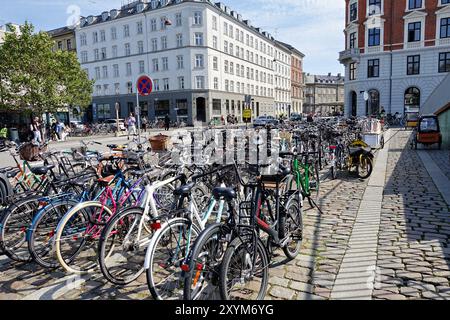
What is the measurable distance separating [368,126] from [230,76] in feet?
120

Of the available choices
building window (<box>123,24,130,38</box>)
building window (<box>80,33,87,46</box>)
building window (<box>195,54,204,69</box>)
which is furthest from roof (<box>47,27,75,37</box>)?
building window (<box>195,54,204,69</box>)

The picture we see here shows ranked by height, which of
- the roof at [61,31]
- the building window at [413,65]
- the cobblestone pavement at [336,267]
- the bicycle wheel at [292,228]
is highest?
the roof at [61,31]

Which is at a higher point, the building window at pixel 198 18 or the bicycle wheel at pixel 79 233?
the building window at pixel 198 18

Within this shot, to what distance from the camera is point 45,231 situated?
3.78 m

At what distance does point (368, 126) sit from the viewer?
52.7ft

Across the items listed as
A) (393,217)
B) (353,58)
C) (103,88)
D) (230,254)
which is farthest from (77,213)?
(103,88)

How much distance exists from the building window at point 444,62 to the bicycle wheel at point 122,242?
41.0 m

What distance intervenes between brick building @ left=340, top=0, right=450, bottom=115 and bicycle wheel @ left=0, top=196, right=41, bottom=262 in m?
37.1

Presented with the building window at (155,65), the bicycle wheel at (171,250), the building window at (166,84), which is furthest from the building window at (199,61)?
the bicycle wheel at (171,250)

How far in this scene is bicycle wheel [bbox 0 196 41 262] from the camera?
3977 mm

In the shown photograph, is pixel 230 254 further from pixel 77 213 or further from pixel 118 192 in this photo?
→ pixel 118 192

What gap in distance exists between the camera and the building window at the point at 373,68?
38.5m

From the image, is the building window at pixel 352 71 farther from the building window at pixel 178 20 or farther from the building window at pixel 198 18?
the building window at pixel 178 20

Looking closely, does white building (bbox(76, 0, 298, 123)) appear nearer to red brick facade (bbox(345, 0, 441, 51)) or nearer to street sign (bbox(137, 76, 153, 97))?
red brick facade (bbox(345, 0, 441, 51))
